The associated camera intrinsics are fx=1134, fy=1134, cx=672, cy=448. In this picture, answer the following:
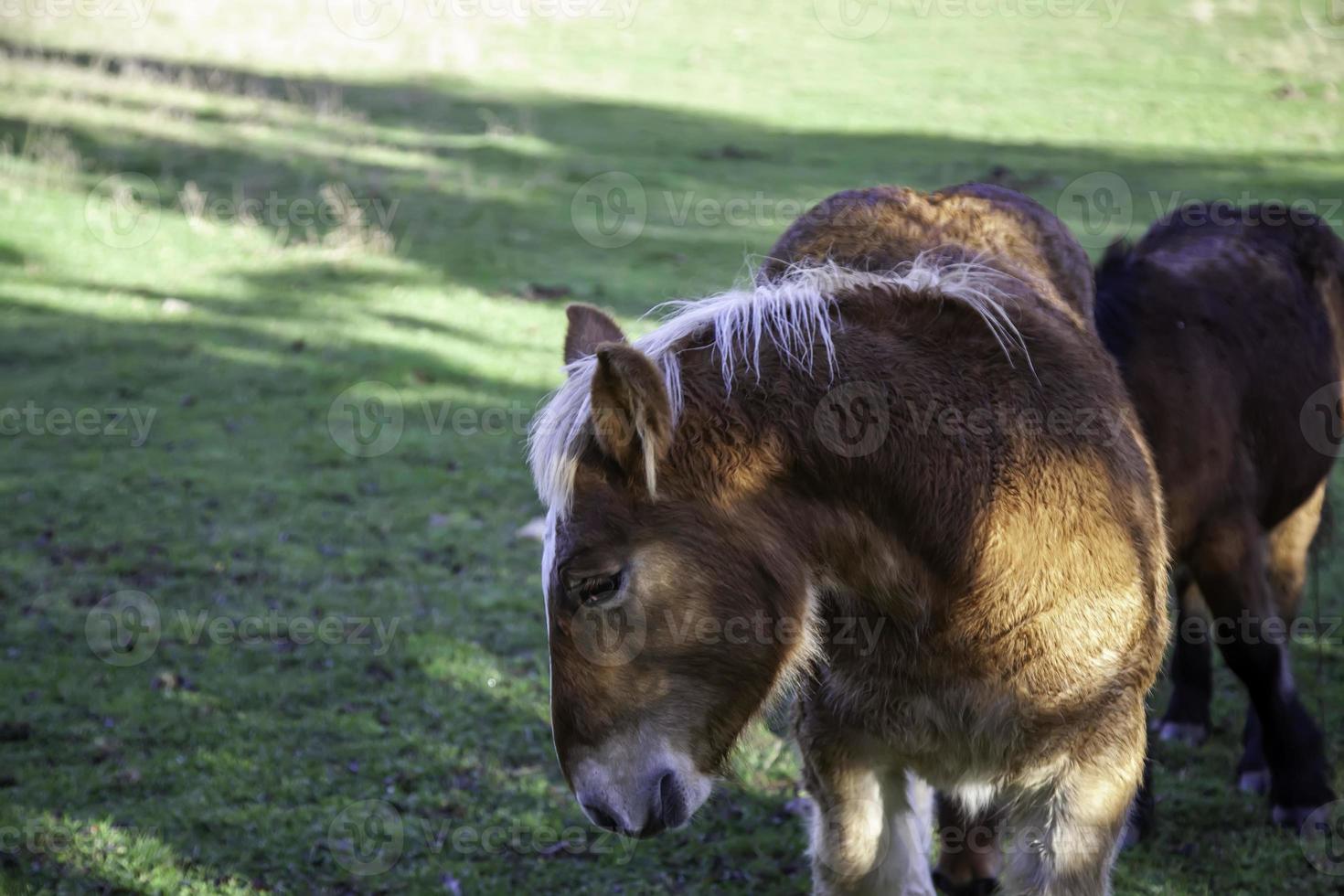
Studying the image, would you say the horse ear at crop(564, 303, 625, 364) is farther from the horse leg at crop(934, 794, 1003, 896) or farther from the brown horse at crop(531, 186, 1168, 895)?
the horse leg at crop(934, 794, 1003, 896)

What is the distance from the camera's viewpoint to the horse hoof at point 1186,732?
5.46 m

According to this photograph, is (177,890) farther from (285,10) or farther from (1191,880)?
(285,10)

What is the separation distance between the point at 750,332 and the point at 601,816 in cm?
126

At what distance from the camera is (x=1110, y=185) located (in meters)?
15.8

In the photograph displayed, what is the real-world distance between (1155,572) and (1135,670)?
0.28 m

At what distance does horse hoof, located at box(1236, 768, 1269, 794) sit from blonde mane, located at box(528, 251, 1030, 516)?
3078mm

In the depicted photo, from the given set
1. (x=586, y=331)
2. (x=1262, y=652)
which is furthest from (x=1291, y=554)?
(x=586, y=331)

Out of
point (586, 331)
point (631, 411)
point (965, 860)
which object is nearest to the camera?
point (631, 411)

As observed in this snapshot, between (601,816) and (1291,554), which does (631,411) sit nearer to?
(601,816)

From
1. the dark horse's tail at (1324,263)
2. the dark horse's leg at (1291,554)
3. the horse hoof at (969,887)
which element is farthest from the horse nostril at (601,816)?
the dark horse's tail at (1324,263)

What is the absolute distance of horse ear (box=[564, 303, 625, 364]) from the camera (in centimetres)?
317

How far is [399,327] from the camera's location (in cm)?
1134

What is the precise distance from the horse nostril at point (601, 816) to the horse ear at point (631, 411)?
30.5 inches

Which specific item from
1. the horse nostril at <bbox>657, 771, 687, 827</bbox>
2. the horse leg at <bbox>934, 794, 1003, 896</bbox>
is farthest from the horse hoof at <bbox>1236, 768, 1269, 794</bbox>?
the horse nostril at <bbox>657, 771, 687, 827</bbox>
